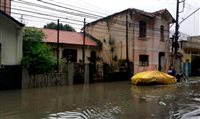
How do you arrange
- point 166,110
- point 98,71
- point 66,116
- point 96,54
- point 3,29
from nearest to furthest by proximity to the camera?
point 66,116 → point 166,110 → point 3,29 → point 98,71 → point 96,54

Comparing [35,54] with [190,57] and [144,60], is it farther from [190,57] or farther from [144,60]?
[190,57]

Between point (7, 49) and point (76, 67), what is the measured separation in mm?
6184

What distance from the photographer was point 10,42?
767 inches

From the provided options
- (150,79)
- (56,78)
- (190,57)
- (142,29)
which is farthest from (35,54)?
(190,57)

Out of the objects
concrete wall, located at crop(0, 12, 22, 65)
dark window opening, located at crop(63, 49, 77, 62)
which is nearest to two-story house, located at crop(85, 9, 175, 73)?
dark window opening, located at crop(63, 49, 77, 62)

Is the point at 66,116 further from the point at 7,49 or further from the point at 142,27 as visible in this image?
the point at 142,27

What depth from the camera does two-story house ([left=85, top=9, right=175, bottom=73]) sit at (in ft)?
105

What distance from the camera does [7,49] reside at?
1933 centimetres

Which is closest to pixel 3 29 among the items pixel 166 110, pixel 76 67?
pixel 76 67

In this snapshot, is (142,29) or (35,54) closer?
(35,54)

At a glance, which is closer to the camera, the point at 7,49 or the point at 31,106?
the point at 31,106

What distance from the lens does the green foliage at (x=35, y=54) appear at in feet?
64.5

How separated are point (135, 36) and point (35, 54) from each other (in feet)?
48.6

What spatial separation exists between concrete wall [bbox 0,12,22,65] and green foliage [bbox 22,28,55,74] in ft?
2.00
